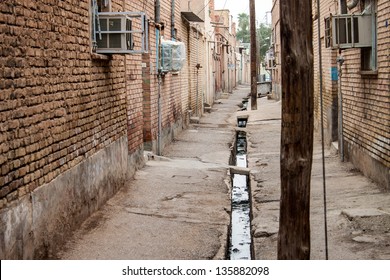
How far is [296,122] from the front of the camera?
195 inches

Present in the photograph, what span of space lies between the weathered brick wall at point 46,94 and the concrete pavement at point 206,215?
90cm

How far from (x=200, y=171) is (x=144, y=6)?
12.5ft

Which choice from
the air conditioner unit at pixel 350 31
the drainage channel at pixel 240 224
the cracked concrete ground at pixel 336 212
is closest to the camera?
the cracked concrete ground at pixel 336 212

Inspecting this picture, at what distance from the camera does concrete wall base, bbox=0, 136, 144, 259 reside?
19.4 feet

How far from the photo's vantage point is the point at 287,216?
5.13 meters

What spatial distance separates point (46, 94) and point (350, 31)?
20.3 feet

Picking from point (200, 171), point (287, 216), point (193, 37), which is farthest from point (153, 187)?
point (193, 37)

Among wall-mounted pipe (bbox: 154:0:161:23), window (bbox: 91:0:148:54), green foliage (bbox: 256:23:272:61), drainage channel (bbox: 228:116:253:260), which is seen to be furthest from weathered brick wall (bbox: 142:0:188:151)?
green foliage (bbox: 256:23:272:61)

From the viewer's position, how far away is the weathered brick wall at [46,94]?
595 cm

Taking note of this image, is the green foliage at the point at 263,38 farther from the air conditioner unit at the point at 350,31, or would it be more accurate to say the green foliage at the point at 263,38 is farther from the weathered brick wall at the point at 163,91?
the air conditioner unit at the point at 350,31

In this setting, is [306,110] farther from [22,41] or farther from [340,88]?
[340,88]

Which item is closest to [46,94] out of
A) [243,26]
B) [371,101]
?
[371,101]

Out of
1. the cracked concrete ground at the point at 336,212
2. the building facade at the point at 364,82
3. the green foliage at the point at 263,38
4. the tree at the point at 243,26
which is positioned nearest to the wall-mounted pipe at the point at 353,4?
the building facade at the point at 364,82

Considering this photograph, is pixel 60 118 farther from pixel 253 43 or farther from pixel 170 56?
pixel 253 43
